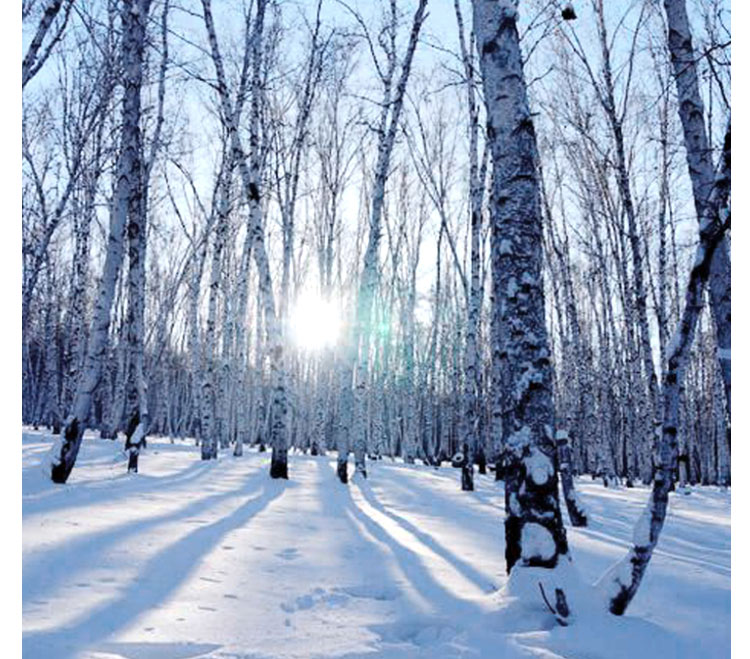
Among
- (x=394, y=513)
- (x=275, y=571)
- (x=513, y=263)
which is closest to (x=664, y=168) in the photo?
(x=394, y=513)

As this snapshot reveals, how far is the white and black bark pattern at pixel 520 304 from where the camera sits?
2.73 meters

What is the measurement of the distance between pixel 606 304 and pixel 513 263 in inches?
688

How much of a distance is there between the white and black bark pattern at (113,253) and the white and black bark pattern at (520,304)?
4.82m

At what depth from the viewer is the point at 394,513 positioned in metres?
6.10

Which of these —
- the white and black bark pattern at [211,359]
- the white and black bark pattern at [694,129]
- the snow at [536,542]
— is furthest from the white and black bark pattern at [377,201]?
the snow at [536,542]

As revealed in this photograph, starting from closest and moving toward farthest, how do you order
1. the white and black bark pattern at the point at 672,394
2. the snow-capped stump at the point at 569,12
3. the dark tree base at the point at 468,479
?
the white and black bark pattern at the point at 672,394 < the snow-capped stump at the point at 569,12 < the dark tree base at the point at 468,479

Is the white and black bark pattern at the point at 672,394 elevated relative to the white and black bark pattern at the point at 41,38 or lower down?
lower down

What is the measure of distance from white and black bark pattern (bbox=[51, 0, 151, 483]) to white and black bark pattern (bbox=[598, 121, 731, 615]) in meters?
5.63

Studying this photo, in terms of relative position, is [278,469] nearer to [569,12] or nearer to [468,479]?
[468,479]

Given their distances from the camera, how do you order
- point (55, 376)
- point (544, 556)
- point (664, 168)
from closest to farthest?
point (544, 556)
point (664, 168)
point (55, 376)

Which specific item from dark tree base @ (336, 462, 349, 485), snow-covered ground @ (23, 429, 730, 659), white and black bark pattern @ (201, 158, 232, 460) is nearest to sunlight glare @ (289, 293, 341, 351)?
white and black bark pattern @ (201, 158, 232, 460)

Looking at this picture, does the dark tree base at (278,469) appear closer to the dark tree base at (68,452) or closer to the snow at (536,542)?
the dark tree base at (68,452)

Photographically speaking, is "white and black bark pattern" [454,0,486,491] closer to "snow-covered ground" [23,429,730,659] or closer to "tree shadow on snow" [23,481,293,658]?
"snow-covered ground" [23,429,730,659]
